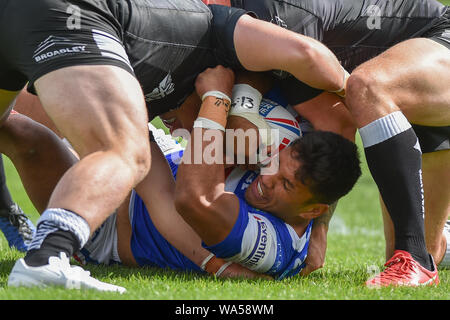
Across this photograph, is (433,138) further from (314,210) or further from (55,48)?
(55,48)

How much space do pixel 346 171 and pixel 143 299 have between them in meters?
1.78

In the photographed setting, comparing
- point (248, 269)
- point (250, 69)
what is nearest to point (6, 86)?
point (250, 69)

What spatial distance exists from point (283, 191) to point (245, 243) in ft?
1.46

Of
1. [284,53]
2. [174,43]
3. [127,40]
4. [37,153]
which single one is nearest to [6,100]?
[37,153]

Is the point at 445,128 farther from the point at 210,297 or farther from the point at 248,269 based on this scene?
the point at 210,297

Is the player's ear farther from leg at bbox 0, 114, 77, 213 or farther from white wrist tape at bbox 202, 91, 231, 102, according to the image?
leg at bbox 0, 114, 77, 213

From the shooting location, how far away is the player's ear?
4664mm

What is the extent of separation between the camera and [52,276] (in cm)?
326

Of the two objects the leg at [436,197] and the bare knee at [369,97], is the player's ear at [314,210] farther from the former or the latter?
the leg at [436,197]

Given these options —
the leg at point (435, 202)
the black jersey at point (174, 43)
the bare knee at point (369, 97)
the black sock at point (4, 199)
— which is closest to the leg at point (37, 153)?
the black sock at point (4, 199)

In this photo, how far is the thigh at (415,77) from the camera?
4426mm

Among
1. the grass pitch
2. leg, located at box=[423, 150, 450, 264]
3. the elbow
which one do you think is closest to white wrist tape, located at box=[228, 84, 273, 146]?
the elbow

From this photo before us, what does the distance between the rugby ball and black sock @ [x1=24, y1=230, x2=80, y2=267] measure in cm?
180

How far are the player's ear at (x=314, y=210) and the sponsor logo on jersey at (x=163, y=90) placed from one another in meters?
1.15
